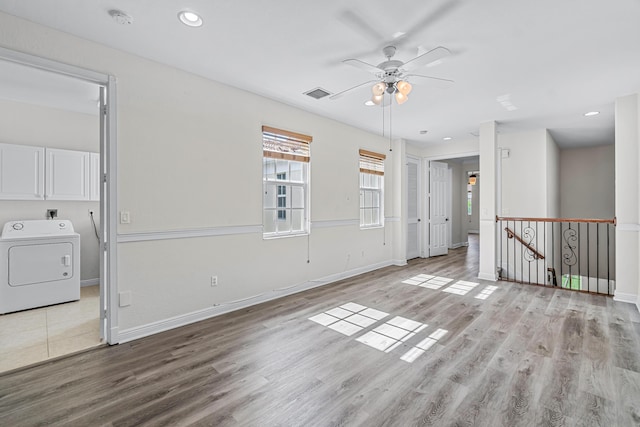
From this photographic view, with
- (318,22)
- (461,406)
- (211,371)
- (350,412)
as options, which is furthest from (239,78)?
(461,406)

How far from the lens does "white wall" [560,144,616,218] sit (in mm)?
6887

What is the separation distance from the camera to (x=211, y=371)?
7.30ft

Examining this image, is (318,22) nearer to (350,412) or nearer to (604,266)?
(350,412)

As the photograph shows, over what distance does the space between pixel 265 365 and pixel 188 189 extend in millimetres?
1927

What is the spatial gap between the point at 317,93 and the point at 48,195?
3.94 meters

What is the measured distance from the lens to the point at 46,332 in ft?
9.45

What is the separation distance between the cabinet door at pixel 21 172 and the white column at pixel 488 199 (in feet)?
21.8

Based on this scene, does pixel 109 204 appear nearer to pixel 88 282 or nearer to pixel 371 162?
pixel 88 282

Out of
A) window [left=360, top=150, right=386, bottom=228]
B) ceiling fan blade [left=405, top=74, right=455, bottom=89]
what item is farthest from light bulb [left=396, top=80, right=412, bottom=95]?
window [left=360, top=150, right=386, bottom=228]

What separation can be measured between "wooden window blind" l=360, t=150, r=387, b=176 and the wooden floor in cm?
294

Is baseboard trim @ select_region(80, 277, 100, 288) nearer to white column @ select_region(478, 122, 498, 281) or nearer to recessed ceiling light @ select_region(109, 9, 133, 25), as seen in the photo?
recessed ceiling light @ select_region(109, 9, 133, 25)

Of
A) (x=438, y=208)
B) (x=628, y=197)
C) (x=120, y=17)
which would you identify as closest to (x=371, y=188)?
(x=438, y=208)

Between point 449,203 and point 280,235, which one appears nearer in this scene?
point 280,235

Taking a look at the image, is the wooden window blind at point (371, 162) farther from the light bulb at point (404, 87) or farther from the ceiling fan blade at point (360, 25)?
the ceiling fan blade at point (360, 25)
